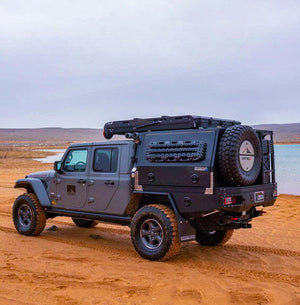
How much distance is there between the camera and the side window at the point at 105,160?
791cm

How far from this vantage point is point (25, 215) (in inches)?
369

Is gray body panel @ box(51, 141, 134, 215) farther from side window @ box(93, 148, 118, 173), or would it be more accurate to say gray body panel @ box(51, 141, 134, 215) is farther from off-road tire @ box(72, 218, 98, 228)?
off-road tire @ box(72, 218, 98, 228)

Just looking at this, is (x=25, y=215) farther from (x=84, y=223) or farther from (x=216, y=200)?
(x=216, y=200)

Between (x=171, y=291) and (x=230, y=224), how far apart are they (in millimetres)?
2077

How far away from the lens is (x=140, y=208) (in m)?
7.52

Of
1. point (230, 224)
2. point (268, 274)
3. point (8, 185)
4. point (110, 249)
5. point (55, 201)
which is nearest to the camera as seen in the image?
point (268, 274)

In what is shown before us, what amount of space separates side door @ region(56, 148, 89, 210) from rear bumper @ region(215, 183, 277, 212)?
290cm

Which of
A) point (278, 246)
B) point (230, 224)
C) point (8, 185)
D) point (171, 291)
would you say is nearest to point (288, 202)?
point (278, 246)

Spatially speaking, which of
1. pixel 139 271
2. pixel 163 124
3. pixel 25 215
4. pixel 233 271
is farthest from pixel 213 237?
pixel 25 215

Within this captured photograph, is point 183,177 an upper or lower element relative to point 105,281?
upper

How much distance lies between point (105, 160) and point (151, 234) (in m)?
1.70

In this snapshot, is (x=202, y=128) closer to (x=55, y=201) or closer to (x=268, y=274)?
(x=268, y=274)

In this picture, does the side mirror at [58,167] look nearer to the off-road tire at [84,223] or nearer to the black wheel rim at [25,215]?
the black wheel rim at [25,215]

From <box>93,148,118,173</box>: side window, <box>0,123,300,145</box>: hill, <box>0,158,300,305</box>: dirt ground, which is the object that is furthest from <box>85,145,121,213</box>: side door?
<box>0,123,300,145</box>: hill
